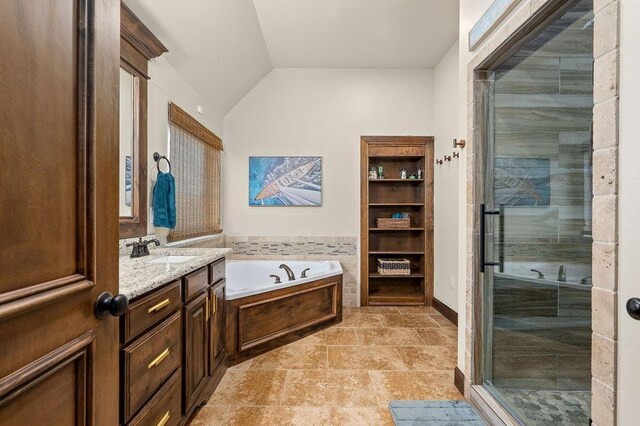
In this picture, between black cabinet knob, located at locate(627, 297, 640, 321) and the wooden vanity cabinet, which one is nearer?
black cabinet knob, located at locate(627, 297, 640, 321)

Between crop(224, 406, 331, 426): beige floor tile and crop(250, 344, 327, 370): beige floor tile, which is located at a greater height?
crop(250, 344, 327, 370): beige floor tile

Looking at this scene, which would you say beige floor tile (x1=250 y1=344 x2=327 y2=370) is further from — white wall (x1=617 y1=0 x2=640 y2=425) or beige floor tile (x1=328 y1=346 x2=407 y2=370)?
white wall (x1=617 y1=0 x2=640 y2=425)

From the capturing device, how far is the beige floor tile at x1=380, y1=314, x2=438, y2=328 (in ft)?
10.8

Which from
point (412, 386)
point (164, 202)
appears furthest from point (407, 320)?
point (164, 202)

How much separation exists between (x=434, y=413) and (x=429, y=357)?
768 mm

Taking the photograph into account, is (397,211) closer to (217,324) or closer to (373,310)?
(373,310)

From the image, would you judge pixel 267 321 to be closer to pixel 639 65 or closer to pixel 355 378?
pixel 355 378

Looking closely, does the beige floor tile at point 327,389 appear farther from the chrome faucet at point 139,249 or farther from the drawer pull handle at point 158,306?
the chrome faucet at point 139,249

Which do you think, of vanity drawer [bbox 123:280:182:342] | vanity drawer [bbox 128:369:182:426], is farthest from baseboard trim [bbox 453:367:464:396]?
vanity drawer [bbox 123:280:182:342]

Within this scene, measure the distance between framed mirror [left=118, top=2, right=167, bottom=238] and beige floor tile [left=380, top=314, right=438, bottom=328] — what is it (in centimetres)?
256

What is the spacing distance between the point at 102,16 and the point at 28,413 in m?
0.93

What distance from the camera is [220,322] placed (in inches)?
88.9

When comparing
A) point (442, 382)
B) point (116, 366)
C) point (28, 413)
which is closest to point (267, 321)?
point (442, 382)

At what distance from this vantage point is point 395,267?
13.0ft
